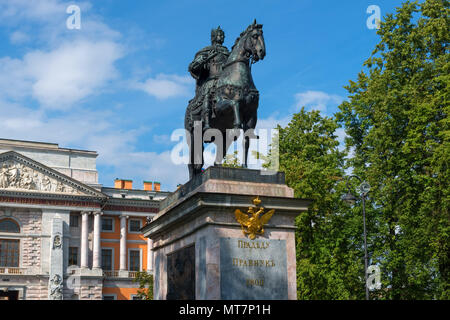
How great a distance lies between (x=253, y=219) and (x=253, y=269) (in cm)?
82

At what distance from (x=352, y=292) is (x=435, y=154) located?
9008 millimetres

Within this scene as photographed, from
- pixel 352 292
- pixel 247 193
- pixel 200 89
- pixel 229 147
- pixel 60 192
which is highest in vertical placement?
pixel 60 192

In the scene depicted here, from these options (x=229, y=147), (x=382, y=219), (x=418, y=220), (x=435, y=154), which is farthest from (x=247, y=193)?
(x=382, y=219)

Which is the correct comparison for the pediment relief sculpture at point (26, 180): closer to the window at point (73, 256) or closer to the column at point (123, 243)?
the window at point (73, 256)

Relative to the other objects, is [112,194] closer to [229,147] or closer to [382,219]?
[382,219]

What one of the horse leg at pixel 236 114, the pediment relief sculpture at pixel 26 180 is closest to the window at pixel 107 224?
the pediment relief sculpture at pixel 26 180

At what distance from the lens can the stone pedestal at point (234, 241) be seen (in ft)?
33.6

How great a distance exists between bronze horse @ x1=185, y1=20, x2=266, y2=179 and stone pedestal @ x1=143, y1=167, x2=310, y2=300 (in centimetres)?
88

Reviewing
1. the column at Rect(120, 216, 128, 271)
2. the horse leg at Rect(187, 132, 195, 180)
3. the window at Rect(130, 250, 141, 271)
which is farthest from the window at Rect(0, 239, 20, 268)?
the horse leg at Rect(187, 132, 195, 180)

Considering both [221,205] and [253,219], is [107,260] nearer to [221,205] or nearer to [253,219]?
[253,219]

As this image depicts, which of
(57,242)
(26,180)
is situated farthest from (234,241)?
(26,180)

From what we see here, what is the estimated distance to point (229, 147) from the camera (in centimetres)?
1245

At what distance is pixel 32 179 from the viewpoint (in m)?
65.0
